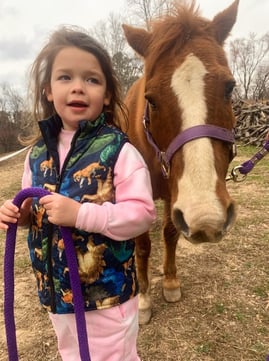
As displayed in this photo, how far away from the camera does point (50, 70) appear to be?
4.98ft

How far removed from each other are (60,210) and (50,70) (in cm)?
70

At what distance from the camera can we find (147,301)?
8.78 feet

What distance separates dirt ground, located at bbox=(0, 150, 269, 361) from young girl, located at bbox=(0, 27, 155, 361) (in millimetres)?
969

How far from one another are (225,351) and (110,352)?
1.18 meters

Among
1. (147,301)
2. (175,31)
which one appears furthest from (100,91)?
(147,301)

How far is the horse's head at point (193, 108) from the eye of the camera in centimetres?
129

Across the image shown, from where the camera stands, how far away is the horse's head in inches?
50.9

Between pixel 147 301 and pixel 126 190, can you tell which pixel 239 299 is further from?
pixel 126 190

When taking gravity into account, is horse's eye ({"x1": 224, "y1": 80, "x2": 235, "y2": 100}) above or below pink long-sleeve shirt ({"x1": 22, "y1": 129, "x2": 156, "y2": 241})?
above

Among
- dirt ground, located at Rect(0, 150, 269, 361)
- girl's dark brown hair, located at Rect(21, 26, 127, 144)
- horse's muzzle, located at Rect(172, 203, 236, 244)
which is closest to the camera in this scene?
horse's muzzle, located at Rect(172, 203, 236, 244)

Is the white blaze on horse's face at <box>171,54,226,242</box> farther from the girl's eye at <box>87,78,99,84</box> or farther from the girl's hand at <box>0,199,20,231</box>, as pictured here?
the girl's hand at <box>0,199,20,231</box>

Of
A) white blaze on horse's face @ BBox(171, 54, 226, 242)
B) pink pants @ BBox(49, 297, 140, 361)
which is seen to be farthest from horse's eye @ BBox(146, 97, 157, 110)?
pink pants @ BBox(49, 297, 140, 361)

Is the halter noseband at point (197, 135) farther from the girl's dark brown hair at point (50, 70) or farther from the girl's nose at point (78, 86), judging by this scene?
the girl's nose at point (78, 86)

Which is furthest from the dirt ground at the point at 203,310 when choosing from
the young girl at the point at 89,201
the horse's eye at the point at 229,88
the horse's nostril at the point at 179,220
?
the horse's eye at the point at 229,88
